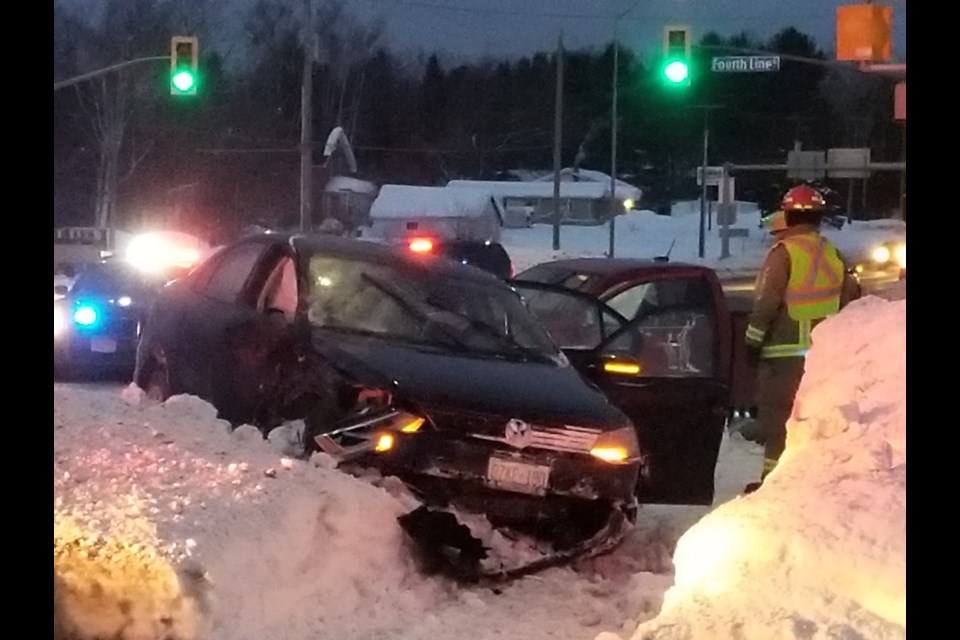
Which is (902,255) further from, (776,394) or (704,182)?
(704,182)

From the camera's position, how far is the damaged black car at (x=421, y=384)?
6453mm

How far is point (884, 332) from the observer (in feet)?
15.6

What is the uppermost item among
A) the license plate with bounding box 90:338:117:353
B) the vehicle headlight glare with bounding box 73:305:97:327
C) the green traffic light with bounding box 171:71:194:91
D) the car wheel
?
the green traffic light with bounding box 171:71:194:91

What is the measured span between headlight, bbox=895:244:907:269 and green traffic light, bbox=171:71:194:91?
14316mm

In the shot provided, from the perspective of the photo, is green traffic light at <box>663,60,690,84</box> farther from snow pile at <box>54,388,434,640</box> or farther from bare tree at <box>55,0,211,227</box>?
snow pile at <box>54,388,434,640</box>

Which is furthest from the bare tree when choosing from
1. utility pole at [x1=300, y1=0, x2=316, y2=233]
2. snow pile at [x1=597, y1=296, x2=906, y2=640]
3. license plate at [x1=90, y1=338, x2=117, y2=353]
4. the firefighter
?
snow pile at [x1=597, y1=296, x2=906, y2=640]

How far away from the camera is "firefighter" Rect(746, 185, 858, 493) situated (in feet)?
25.5

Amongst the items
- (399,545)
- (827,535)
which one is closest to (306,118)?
(399,545)

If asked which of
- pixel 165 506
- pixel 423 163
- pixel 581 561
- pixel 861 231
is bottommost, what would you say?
pixel 581 561

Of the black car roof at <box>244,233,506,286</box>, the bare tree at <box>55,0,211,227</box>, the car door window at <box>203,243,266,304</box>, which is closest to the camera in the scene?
the black car roof at <box>244,233,506,286</box>
